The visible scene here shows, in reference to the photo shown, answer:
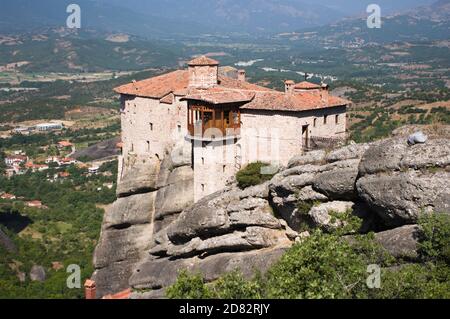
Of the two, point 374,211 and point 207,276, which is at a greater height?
point 374,211

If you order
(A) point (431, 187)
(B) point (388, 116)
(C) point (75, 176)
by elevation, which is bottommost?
(C) point (75, 176)

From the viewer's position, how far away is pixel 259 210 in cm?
3056

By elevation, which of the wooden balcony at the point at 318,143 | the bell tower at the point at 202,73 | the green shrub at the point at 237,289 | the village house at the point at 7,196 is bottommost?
the village house at the point at 7,196

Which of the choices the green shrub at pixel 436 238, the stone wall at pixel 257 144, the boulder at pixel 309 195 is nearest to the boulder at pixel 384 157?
the boulder at pixel 309 195

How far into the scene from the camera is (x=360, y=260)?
19.9 m

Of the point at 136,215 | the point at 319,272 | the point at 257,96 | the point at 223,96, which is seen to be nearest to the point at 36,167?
the point at 136,215

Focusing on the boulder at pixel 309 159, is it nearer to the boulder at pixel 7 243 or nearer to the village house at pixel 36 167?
the boulder at pixel 7 243

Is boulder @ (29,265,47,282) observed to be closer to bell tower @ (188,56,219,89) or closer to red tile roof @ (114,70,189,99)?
red tile roof @ (114,70,189,99)

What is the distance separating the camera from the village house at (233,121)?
33.1 meters

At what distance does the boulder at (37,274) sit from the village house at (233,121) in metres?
25.2

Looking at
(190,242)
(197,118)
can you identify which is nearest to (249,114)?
(197,118)
